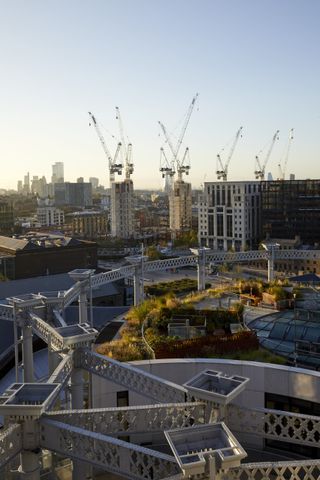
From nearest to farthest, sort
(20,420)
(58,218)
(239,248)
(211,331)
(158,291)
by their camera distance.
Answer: (20,420) < (211,331) < (158,291) < (239,248) < (58,218)

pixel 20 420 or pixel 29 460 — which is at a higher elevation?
pixel 20 420

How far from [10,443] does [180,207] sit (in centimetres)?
11428

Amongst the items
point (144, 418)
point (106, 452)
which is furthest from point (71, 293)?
point (106, 452)

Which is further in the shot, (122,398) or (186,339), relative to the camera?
(186,339)

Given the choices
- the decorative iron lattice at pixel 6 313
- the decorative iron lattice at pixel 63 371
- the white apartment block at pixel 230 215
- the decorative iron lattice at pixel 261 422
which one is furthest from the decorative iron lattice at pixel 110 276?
the white apartment block at pixel 230 215

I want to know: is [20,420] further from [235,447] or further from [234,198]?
[234,198]

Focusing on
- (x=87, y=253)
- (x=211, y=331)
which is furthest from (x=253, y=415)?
(x=87, y=253)

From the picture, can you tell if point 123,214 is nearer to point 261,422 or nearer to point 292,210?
point 292,210

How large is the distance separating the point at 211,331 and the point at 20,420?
10545 mm

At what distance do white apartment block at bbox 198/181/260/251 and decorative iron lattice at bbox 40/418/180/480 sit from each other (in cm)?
7969

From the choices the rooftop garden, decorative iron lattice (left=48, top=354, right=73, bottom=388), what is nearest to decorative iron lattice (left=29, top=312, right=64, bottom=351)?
decorative iron lattice (left=48, top=354, right=73, bottom=388)

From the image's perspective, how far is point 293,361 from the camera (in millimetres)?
15797

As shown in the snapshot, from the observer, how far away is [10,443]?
820 centimetres

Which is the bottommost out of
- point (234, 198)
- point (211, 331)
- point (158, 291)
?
point (158, 291)
